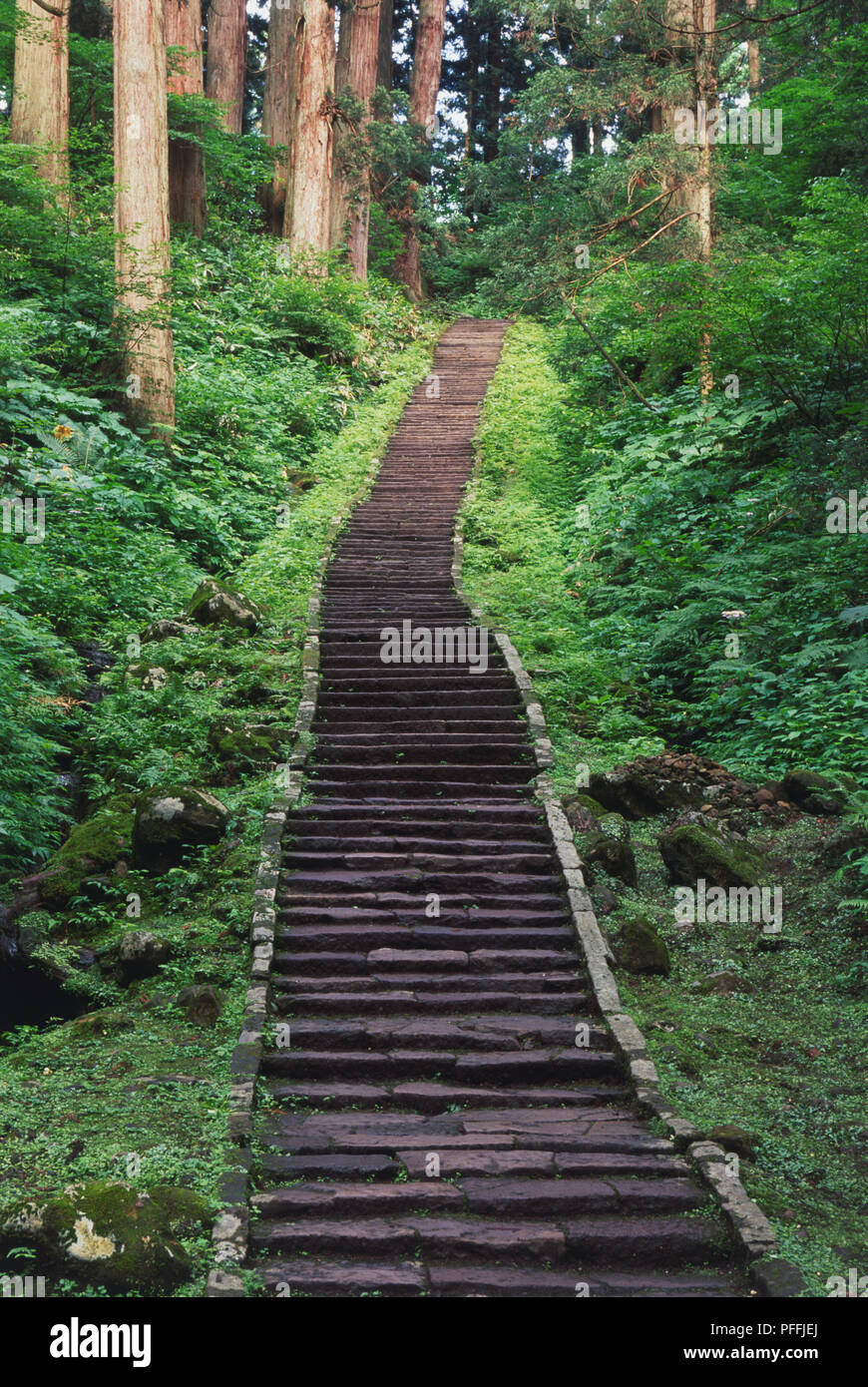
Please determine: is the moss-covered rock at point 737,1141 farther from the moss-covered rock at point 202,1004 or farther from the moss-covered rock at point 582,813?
the moss-covered rock at point 582,813

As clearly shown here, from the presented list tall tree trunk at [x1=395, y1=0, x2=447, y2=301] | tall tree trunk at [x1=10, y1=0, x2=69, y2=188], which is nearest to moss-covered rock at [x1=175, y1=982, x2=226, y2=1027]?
tall tree trunk at [x1=10, y1=0, x2=69, y2=188]

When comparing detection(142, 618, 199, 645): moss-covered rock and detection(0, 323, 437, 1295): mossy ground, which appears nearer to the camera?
detection(0, 323, 437, 1295): mossy ground

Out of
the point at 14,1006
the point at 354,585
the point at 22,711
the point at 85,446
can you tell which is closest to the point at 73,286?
the point at 85,446

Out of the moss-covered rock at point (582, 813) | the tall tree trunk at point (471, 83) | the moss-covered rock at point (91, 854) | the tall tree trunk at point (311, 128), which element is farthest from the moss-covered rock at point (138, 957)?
the tall tree trunk at point (471, 83)

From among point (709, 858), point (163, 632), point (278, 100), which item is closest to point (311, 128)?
point (278, 100)

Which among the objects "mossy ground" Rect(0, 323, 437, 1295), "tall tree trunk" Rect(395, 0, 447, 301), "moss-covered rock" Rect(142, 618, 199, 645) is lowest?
"mossy ground" Rect(0, 323, 437, 1295)

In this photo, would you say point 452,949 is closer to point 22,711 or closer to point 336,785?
point 336,785

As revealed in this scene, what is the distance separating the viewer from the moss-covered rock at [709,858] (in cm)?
836

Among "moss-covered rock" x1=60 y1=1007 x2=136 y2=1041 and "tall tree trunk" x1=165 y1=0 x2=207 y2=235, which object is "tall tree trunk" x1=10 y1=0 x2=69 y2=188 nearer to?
"tall tree trunk" x1=165 y1=0 x2=207 y2=235

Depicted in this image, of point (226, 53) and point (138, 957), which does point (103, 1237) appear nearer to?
point (138, 957)

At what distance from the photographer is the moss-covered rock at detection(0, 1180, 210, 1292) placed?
4535mm

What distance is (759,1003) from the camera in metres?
7.27

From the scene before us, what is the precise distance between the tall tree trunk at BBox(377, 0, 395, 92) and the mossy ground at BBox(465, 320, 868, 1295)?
27025 millimetres

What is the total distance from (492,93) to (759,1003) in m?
39.5
